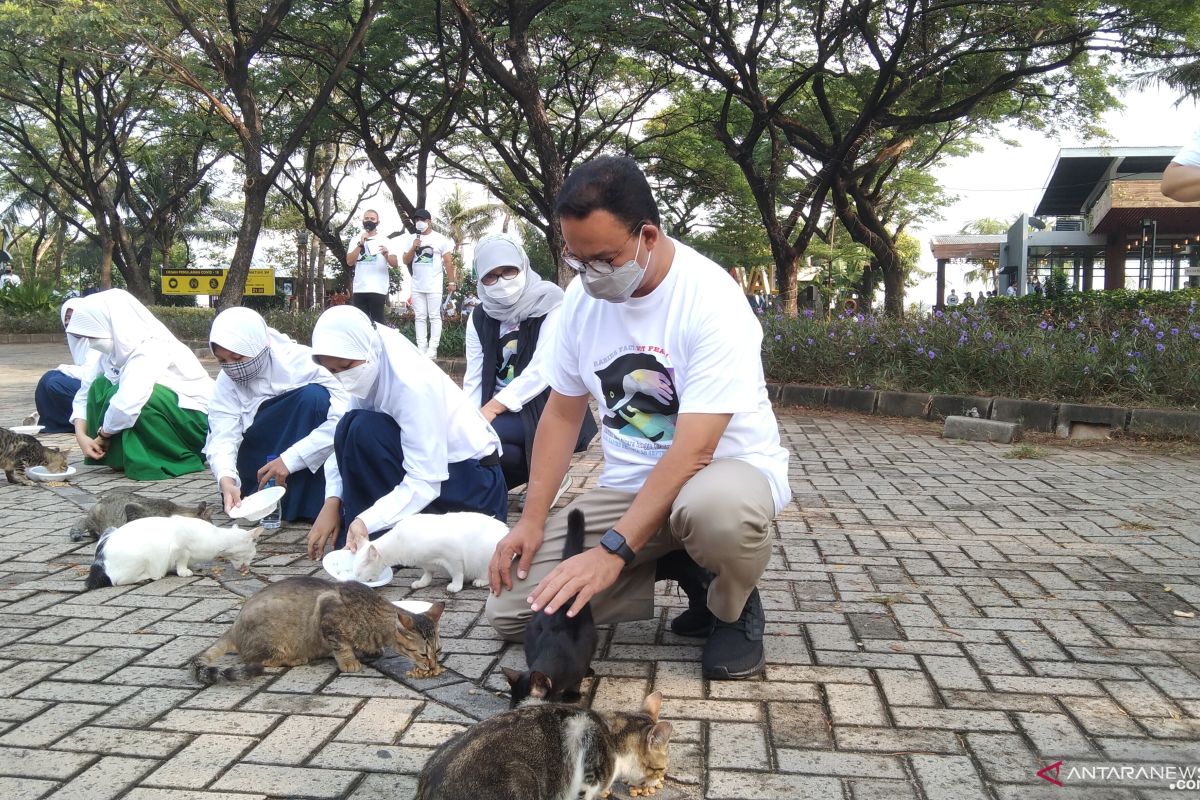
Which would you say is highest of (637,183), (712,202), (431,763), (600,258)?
(712,202)

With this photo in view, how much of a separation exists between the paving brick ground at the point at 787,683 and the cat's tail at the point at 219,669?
0.04 meters

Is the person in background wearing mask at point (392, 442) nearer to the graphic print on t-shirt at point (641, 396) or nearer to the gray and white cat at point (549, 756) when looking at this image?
the graphic print on t-shirt at point (641, 396)

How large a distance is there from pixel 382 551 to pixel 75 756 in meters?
1.61

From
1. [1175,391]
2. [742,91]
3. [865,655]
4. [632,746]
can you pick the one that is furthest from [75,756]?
[742,91]

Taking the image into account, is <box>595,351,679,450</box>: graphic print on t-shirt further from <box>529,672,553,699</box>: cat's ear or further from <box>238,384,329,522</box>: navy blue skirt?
<box>238,384,329,522</box>: navy blue skirt

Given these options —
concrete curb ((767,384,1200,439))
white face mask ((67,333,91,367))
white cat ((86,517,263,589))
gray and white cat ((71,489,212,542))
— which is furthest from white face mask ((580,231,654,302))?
white face mask ((67,333,91,367))

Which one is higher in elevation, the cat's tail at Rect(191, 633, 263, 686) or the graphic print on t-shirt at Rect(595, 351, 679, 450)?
the graphic print on t-shirt at Rect(595, 351, 679, 450)

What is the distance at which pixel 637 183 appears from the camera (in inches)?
116

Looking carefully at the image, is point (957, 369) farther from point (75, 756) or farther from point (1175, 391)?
point (75, 756)

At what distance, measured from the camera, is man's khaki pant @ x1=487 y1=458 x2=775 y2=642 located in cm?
296

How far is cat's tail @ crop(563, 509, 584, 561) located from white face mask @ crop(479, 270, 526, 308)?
2675 mm

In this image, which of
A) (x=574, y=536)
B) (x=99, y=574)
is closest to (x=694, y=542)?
(x=574, y=536)

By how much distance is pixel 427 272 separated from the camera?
1354cm

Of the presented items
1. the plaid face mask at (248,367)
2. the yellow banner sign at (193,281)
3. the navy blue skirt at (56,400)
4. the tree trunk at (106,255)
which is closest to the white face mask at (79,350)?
the navy blue skirt at (56,400)
